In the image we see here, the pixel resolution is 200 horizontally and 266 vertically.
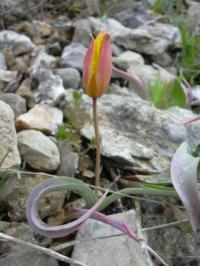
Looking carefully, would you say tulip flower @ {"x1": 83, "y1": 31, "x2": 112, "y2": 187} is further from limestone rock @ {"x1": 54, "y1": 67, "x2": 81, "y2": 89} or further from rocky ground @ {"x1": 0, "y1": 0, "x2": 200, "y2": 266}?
limestone rock @ {"x1": 54, "y1": 67, "x2": 81, "y2": 89}

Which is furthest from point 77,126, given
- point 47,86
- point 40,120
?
point 47,86

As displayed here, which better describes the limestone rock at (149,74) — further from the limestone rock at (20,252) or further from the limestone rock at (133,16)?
the limestone rock at (20,252)

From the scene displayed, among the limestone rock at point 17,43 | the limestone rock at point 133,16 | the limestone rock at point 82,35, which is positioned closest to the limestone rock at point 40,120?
the limestone rock at point 17,43

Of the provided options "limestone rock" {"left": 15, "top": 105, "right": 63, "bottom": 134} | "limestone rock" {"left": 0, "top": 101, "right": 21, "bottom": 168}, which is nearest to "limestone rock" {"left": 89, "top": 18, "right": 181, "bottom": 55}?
"limestone rock" {"left": 15, "top": 105, "right": 63, "bottom": 134}

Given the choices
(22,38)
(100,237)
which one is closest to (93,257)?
(100,237)

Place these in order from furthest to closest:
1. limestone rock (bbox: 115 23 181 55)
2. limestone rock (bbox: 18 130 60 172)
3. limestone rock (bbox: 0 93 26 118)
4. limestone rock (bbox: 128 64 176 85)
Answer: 1. limestone rock (bbox: 115 23 181 55)
2. limestone rock (bbox: 128 64 176 85)
3. limestone rock (bbox: 0 93 26 118)
4. limestone rock (bbox: 18 130 60 172)

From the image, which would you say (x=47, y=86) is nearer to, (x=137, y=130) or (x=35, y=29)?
(x=137, y=130)
